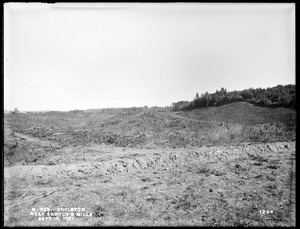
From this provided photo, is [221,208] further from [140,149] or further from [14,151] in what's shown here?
[14,151]

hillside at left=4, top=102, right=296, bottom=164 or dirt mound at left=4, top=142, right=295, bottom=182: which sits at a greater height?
hillside at left=4, top=102, right=296, bottom=164

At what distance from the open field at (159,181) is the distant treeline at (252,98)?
13.8 ft

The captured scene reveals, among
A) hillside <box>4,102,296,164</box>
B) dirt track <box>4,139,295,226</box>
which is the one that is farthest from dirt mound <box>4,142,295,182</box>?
hillside <box>4,102,296,164</box>

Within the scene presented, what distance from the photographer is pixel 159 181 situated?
539 centimetres

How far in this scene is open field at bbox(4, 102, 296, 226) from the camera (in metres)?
3.95

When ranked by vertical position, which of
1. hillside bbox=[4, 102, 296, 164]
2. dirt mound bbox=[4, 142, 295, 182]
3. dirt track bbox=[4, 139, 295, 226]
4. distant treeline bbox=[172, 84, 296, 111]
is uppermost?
distant treeline bbox=[172, 84, 296, 111]

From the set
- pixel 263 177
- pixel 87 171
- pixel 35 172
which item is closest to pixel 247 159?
pixel 263 177

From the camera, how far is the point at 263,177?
209 inches

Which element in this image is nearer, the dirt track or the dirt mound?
the dirt track

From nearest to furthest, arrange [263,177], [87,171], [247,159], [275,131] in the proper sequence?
1. [263,177]
2. [87,171]
3. [247,159]
4. [275,131]

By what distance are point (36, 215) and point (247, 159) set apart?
670 cm

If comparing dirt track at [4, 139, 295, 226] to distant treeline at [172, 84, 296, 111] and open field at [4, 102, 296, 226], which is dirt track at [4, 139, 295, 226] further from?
distant treeline at [172, 84, 296, 111]

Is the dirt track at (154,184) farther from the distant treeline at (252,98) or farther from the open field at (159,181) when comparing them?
the distant treeline at (252,98)

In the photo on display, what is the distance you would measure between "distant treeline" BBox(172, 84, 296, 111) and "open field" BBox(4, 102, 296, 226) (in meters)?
4.20
